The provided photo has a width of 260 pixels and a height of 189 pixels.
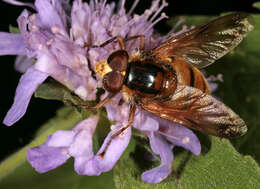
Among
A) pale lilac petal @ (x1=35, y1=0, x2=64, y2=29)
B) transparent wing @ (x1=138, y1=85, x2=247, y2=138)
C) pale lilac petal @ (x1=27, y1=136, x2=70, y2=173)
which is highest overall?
pale lilac petal @ (x1=35, y1=0, x2=64, y2=29)

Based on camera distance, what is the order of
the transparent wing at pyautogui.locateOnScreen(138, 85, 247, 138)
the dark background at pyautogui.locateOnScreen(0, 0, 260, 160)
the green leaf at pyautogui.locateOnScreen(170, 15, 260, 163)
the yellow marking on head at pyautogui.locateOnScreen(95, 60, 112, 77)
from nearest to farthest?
the transparent wing at pyautogui.locateOnScreen(138, 85, 247, 138), the yellow marking on head at pyautogui.locateOnScreen(95, 60, 112, 77), the dark background at pyautogui.locateOnScreen(0, 0, 260, 160), the green leaf at pyautogui.locateOnScreen(170, 15, 260, 163)

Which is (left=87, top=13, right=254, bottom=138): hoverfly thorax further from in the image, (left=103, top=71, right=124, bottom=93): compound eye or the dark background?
the dark background

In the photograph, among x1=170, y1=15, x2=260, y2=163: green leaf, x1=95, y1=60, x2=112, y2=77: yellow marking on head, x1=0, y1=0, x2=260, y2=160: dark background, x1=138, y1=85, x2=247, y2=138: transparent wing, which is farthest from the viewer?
x1=170, y1=15, x2=260, y2=163: green leaf

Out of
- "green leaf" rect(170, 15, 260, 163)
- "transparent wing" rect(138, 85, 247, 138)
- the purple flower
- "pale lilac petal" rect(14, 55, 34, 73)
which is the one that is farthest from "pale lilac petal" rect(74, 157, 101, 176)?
"green leaf" rect(170, 15, 260, 163)

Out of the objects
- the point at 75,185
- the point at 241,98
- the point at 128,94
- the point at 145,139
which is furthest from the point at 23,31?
the point at 241,98

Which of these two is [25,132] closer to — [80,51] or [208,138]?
[80,51]

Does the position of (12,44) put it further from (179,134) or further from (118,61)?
(179,134)

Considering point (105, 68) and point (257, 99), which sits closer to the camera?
point (105, 68)

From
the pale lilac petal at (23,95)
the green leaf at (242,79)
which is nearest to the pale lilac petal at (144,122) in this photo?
the pale lilac petal at (23,95)
